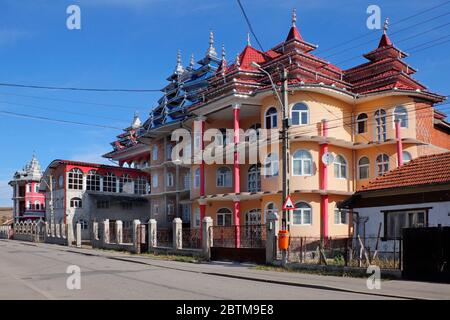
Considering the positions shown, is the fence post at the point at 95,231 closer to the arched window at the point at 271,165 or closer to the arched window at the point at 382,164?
the arched window at the point at 271,165

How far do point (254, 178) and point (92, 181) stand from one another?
2928cm

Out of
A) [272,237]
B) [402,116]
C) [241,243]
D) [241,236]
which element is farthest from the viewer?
[402,116]

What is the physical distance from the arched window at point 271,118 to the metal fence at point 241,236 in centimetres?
776

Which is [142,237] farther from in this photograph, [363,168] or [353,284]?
[353,284]

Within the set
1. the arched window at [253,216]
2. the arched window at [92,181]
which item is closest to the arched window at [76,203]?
the arched window at [92,181]

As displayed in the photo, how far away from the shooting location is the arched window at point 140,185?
61.2 meters

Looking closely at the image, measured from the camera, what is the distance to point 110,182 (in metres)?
59.5

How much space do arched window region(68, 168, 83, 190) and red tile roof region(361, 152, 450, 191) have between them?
1554 inches

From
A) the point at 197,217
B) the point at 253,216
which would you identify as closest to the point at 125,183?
the point at 197,217

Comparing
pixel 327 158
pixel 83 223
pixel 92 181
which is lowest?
pixel 83 223

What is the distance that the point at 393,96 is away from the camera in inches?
1208

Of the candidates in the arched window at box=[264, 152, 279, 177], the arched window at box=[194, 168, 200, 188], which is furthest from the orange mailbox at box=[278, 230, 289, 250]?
the arched window at box=[194, 168, 200, 188]
